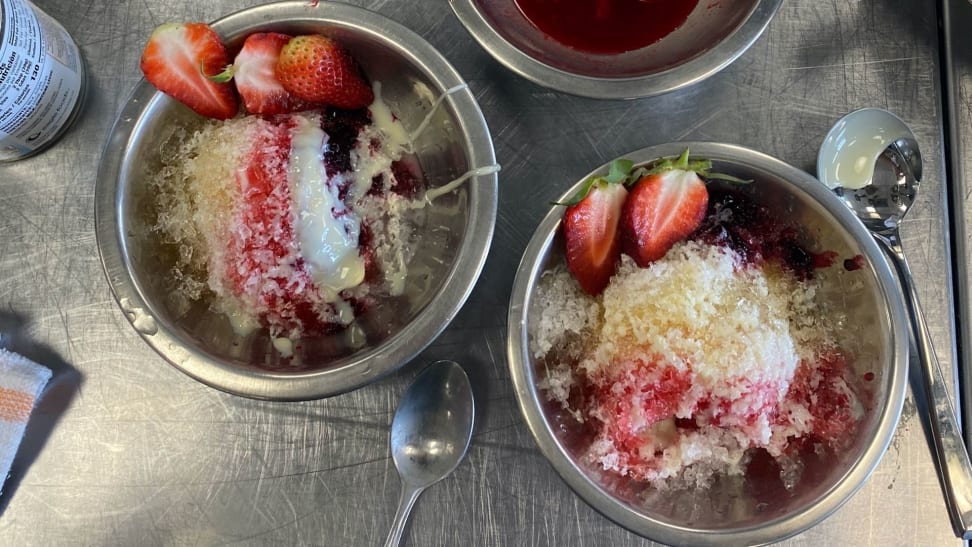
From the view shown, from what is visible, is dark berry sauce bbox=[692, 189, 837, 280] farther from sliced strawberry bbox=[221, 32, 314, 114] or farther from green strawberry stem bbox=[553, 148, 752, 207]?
sliced strawberry bbox=[221, 32, 314, 114]

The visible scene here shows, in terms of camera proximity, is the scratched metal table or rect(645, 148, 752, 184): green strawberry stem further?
the scratched metal table

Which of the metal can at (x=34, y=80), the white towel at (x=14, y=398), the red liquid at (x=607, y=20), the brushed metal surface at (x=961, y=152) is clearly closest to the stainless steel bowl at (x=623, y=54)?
the red liquid at (x=607, y=20)

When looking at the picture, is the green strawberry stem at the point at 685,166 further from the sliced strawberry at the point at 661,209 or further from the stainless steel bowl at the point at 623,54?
the stainless steel bowl at the point at 623,54

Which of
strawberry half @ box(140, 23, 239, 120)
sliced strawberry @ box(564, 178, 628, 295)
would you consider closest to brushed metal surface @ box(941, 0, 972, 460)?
sliced strawberry @ box(564, 178, 628, 295)

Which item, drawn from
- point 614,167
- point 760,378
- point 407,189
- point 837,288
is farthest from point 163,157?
point 837,288

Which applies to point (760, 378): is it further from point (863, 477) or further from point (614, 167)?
point (614, 167)

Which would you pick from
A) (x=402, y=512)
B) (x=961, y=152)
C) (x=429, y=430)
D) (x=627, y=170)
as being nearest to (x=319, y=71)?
(x=627, y=170)
